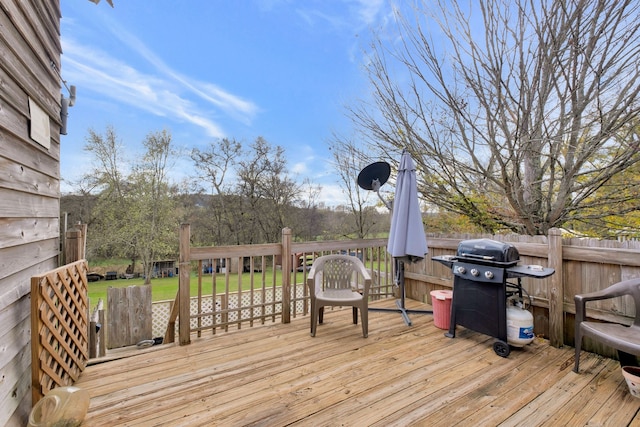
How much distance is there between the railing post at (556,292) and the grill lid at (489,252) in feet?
1.27

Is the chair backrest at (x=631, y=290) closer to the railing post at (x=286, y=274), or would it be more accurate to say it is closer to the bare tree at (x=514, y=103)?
the bare tree at (x=514, y=103)

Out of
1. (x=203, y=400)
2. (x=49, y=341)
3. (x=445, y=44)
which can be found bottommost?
(x=203, y=400)

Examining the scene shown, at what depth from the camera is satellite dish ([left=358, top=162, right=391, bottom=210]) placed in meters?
3.93

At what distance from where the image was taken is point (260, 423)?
1.71 metres

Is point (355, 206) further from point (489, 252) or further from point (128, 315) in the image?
point (489, 252)

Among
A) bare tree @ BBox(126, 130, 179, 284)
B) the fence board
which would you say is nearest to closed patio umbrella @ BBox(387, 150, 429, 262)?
the fence board

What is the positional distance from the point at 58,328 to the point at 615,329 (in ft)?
13.8

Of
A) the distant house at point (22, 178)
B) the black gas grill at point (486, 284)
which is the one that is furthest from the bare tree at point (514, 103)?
the distant house at point (22, 178)

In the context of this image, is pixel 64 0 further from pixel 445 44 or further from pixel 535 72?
pixel 535 72

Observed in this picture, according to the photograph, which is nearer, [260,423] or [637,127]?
[260,423]

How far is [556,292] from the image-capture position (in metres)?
2.82

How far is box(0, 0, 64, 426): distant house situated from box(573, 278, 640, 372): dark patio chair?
3853 millimetres

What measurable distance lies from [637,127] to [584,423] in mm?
3595

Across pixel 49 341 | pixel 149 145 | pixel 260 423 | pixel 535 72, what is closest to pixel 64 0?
pixel 49 341
